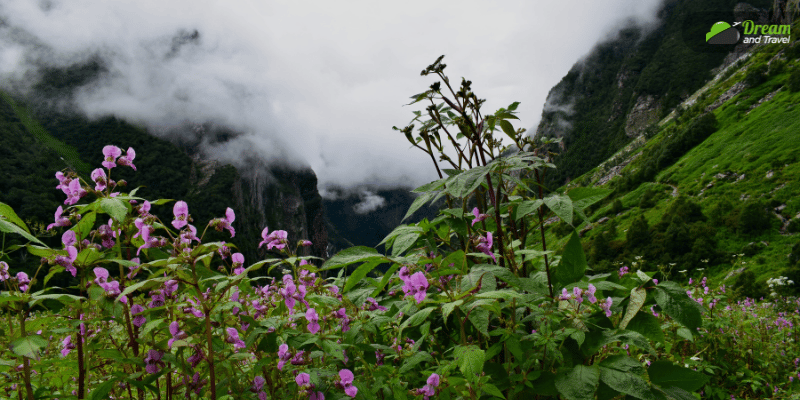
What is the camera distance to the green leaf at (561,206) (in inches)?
58.9

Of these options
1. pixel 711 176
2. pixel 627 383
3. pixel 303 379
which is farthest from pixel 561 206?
pixel 711 176

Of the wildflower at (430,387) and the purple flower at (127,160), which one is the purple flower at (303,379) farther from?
the purple flower at (127,160)

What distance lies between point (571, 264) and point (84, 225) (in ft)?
8.04

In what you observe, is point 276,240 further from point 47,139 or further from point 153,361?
point 47,139

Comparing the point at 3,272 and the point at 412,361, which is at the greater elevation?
the point at 3,272

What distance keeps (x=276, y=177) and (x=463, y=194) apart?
140969mm

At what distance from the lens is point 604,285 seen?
1.96 metres

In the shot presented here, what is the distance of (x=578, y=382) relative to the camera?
61.0 inches

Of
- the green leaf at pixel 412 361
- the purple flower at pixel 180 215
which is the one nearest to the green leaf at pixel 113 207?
the purple flower at pixel 180 215

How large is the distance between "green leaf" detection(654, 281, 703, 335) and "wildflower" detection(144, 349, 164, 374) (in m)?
2.43

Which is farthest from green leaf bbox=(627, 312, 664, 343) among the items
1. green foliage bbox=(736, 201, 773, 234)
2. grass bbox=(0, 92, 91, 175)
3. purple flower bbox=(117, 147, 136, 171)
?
grass bbox=(0, 92, 91, 175)

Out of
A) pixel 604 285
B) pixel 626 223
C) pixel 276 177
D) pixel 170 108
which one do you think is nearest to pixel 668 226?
pixel 626 223

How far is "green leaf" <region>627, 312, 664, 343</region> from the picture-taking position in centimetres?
169

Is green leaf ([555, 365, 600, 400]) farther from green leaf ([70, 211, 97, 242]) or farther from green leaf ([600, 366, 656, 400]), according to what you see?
green leaf ([70, 211, 97, 242])
